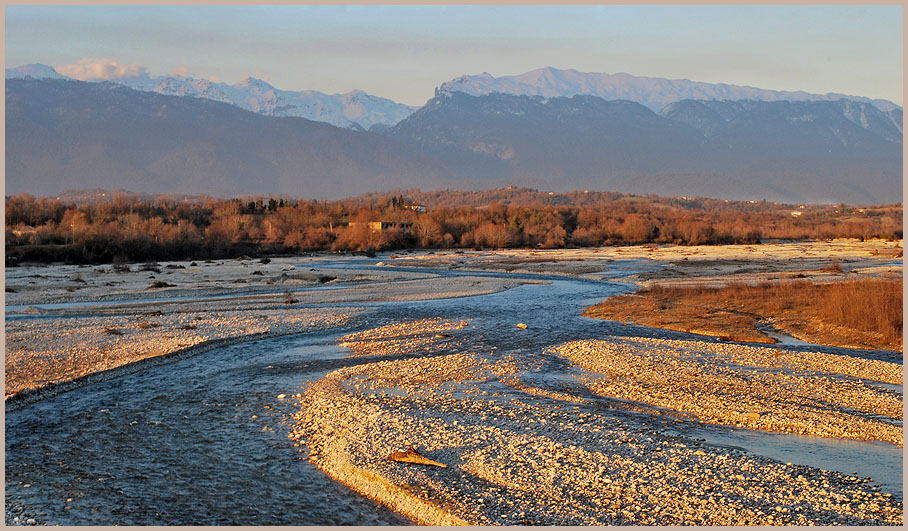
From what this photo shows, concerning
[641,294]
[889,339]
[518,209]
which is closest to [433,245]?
[518,209]

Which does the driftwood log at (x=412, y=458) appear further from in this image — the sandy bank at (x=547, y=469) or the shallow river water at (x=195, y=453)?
the shallow river water at (x=195, y=453)

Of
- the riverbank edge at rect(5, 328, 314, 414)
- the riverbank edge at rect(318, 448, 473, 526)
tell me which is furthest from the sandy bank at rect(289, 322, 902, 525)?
the riverbank edge at rect(5, 328, 314, 414)

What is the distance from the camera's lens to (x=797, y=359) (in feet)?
69.8

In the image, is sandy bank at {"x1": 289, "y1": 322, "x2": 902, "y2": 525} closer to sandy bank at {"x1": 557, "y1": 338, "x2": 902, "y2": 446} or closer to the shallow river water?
the shallow river water

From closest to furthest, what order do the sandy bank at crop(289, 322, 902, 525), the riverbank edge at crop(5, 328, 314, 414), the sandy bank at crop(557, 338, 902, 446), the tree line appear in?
the sandy bank at crop(289, 322, 902, 525) → the sandy bank at crop(557, 338, 902, 446) → the riverbank edge at crop(5, 328, 314, 414) → the tree line

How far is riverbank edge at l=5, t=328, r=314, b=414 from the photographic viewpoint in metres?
16.9

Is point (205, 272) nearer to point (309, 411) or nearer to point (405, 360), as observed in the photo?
point (405, 360)

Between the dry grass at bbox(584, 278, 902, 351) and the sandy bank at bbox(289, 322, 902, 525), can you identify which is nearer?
the sandy bank at bbox(289, 322, 902, 525)

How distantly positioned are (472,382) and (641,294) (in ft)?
73.8

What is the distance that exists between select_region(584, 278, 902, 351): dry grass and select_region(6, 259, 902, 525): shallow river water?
3.51 meters

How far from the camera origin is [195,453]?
13461mm

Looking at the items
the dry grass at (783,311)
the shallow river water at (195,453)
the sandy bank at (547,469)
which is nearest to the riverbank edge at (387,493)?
the sandy bank at (547,469)

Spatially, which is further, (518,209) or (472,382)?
(518,209)

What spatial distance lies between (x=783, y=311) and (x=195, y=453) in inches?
969
